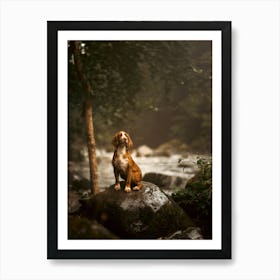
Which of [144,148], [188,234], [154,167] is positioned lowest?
[188,234]

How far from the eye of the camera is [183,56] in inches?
75.5

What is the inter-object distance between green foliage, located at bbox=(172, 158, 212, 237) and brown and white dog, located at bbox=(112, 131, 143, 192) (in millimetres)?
232

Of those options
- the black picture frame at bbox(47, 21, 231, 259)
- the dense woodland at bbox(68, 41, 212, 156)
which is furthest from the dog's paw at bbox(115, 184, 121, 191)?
the black picture frame at bbox(47, 21, 231, 259)

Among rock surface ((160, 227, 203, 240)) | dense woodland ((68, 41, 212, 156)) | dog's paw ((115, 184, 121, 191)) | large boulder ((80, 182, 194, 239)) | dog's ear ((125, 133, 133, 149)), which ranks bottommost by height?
rock surface ((160, 227, 203, 240))

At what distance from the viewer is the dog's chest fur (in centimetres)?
190

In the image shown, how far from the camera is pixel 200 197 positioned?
75.1 inches

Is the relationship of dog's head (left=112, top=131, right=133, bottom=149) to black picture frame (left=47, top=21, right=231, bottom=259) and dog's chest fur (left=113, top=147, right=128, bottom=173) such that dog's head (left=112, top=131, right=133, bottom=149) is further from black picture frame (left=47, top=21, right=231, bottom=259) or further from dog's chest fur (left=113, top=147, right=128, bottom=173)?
black picture frame (left=47, top=21, right=231, bottom=259)

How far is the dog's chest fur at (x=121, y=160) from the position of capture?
1.90m

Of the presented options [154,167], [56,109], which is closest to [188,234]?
[154,167]

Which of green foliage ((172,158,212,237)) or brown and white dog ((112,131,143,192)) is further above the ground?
brown and white dog ((112,131,143,192))
